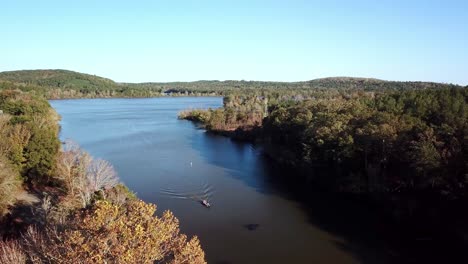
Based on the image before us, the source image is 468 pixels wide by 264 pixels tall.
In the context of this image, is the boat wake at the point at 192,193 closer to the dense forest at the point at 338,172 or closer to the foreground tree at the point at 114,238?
the dense forest at the point at 338,172

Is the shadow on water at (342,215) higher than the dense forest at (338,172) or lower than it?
lower

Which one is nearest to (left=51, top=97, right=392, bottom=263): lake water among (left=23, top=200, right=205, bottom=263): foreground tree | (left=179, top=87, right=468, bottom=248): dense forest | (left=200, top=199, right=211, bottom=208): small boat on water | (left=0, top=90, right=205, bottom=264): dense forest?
(left=200, top=199, right=211, bottom=208): small boat on water

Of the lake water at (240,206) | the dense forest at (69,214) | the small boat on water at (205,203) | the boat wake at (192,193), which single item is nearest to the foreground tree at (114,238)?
the dense forest at (69,214)

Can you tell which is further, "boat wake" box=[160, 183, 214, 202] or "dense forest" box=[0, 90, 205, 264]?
"boat wake" box=[160, 183, 214, 202]

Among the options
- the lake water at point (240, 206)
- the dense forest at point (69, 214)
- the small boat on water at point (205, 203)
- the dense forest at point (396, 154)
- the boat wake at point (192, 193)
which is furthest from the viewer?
the boat wake at point (192, 193)

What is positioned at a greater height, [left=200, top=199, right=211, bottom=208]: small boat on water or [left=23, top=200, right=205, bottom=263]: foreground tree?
[left=23, top=200, right=205, bottom=263]: foreground tree

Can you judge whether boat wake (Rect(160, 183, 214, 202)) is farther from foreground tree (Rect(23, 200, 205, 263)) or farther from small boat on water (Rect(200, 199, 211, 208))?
foreground tree (Rect(23, 200, 205, 263))

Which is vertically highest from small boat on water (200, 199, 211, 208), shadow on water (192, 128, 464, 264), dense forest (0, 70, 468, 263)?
dense forest (0, 70, 468, 263)
